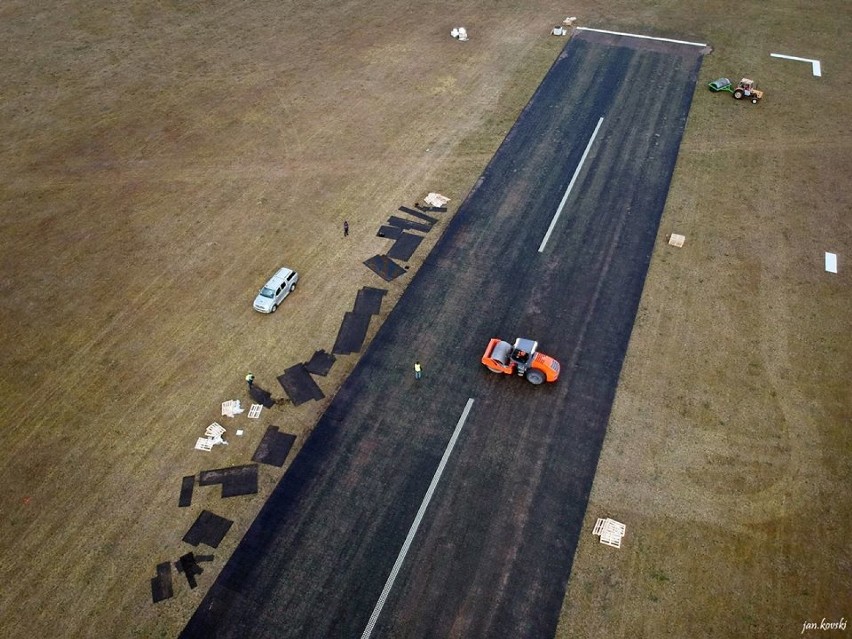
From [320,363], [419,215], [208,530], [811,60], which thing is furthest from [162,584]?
[811,60]

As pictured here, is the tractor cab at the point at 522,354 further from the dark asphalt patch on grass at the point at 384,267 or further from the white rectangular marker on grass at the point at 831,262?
the white rectangular marker on grass at the point at 831,262

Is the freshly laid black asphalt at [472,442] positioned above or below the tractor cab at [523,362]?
below

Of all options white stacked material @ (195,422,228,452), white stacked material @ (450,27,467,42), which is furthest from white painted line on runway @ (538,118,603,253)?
white stacked material @ (195,422,228,452)

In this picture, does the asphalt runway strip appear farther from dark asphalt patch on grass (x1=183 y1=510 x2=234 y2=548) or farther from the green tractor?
the green tractor

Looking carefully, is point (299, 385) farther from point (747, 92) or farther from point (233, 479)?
point (747, 92)

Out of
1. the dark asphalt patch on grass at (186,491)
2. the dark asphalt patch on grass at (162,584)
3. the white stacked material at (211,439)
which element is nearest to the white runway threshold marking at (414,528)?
the dark asphalt patch on grass at (162,584)

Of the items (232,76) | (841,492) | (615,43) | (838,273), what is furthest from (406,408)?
(615,43)
